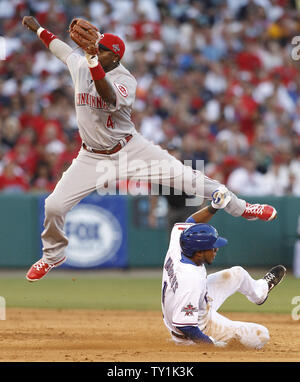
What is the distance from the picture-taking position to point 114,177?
7738 mm

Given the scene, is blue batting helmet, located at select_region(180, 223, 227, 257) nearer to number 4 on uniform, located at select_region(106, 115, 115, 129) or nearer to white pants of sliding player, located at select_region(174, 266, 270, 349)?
white pants of sliding player, located at select_region(174, 266, 270, 349)

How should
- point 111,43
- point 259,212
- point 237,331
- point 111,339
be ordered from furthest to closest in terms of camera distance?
point 111,339, point 259,212, point 111,43, point 237,331

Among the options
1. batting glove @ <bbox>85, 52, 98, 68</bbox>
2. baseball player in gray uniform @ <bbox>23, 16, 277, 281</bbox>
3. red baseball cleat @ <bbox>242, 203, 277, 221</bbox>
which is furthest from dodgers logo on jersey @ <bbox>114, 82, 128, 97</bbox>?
red baseball cleat @ <bbox>242, 203, 277, 221</bbox>

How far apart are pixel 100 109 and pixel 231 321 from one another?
222cm

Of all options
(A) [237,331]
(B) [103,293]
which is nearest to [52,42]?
(A) [237,331]

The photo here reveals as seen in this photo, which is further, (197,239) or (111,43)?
(111,43)

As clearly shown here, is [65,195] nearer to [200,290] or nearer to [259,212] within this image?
[200,290]

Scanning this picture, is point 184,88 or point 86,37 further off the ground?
point 184,88

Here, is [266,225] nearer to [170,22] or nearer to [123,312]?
[123,312]

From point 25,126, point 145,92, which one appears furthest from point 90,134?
point 145,92

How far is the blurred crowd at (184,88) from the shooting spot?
45.0 feet

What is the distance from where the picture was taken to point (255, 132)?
1507cm

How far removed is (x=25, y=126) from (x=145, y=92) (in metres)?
2.40

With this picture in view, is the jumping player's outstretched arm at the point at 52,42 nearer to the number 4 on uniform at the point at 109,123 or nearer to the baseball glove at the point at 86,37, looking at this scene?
the number 4 on uniform at the point at 109,123
